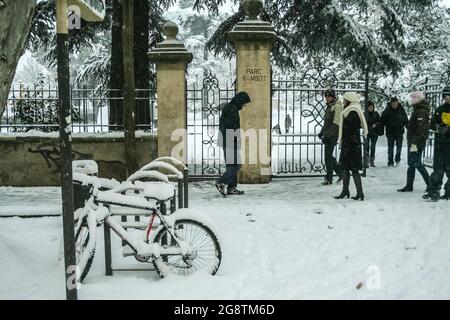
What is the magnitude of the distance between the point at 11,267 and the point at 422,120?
6.88m

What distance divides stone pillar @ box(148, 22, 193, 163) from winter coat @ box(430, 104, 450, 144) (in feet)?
15.6

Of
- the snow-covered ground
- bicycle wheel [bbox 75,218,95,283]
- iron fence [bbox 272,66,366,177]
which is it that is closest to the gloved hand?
the snow-covered ground

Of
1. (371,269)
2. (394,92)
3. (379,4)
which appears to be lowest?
(371,269)

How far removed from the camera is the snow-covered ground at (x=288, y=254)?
15.4 ft

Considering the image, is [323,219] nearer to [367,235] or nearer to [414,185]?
[367,235]

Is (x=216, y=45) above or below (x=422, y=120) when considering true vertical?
above

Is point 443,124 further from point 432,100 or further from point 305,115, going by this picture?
point 432,100

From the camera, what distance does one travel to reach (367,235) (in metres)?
6.64

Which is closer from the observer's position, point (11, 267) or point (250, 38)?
point (11, 267)

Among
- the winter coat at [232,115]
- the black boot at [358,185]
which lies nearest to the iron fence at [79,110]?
the winter coat at [232,115]

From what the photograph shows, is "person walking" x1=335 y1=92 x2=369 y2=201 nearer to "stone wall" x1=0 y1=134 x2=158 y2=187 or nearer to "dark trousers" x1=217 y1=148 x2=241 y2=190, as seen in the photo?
"dark trousers" x1=217 y1=148 x2=241 y2=190

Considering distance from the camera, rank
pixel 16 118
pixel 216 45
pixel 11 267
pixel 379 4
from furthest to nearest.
Answer: pixel 216 45 → pixel 379 4 → pixel 16 118 → pixel 11 267

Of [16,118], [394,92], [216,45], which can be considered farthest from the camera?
[394,92]

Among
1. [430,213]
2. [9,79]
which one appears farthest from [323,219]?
[9,79]
